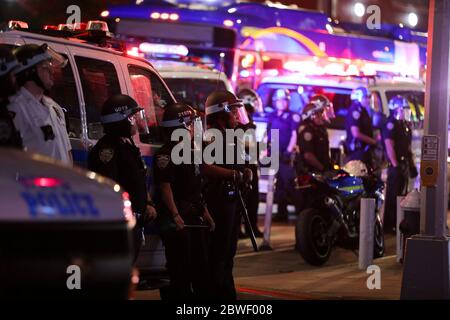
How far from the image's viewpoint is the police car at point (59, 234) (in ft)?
16.9

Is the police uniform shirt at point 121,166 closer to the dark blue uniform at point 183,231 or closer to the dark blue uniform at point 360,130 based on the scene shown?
the dark blue uniform at point 183,231

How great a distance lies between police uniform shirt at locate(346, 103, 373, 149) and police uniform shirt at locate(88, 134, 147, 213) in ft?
27.0

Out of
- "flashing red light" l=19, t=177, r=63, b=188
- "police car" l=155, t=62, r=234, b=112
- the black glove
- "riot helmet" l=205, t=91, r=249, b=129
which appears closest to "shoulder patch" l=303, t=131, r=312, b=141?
"police car" l=155, t=62, r=234, b=112

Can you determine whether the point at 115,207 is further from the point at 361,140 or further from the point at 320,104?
the point at 361,140

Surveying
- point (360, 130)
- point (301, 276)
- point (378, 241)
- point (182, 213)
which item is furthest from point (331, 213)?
point (182, 213)

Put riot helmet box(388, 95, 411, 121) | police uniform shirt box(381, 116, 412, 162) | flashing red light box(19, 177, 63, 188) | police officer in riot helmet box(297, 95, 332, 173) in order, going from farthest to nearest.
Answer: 1. riot helmet box(388, 95, 411, 121)
2. police uniform shirt box(381, 116, 412, 162)
3. police officer in riot helmet box(297, 95, 332, 173)
4. flashing red light box(19, 177, 63, 188)

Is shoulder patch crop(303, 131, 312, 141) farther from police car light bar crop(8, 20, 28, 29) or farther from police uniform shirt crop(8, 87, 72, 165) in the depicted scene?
police uniform shirt crop(8, 87, 72, 165)

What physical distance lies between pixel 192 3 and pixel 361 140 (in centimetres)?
494

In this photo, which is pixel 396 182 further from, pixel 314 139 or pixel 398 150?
pixel 314 139

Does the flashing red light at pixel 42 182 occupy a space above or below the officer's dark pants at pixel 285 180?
above

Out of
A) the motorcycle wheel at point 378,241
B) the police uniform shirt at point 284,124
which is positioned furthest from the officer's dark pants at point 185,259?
the police uniform shirt at point 284,124

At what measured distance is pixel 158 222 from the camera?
8633 millimetres

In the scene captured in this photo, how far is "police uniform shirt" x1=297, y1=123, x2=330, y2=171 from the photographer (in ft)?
44.6

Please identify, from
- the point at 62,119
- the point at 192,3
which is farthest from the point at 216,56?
the point at 62,119
